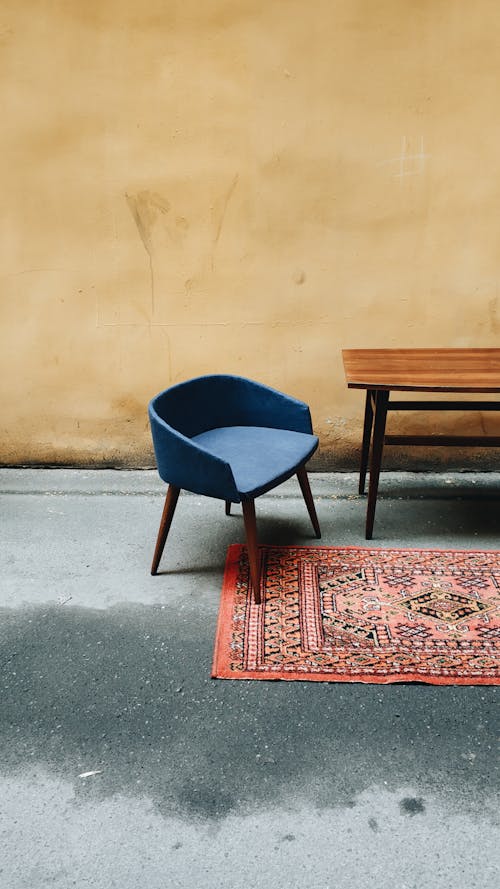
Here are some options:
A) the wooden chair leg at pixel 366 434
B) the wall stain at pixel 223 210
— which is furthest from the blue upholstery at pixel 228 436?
the wall stain at pixel 223 210

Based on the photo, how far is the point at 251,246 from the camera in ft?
11.8

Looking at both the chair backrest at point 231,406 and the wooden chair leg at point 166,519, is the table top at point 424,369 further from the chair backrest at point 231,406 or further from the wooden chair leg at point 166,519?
the wooden chair leg at point 166,519

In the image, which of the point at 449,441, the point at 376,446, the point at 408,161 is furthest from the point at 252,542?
the point at 408,161

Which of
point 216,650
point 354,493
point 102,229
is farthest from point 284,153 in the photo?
point 216,650

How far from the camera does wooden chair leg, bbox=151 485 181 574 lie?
2.74 metres

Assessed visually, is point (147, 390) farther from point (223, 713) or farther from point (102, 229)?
point (223, 713)

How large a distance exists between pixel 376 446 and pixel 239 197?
1.50m

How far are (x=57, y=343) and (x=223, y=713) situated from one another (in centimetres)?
239

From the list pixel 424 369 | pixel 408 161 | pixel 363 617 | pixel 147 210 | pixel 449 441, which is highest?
pixel 408 161

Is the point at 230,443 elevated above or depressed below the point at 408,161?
below

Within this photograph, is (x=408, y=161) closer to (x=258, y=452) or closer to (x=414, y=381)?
(x=414, y=381)

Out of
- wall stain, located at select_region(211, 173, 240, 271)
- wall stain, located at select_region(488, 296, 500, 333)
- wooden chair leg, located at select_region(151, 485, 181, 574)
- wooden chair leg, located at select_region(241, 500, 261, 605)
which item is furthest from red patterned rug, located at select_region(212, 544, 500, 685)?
wall stain, located at select_region(211, 173, 240, 271)

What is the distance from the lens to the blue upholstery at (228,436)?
2.56 meters

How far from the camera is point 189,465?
259 centimetres
